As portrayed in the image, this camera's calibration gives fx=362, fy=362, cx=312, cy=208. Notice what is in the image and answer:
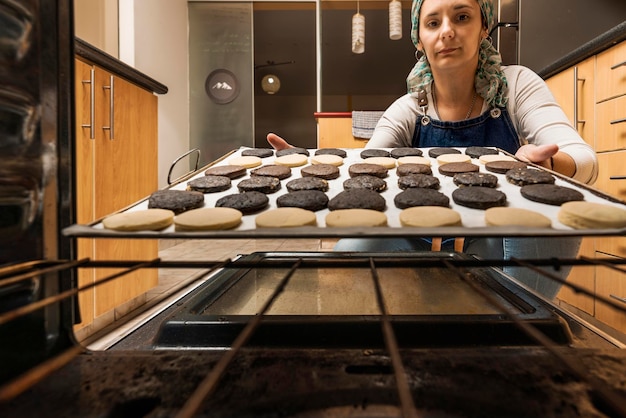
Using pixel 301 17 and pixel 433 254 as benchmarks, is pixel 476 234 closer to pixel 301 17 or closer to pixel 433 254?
pixel 433 254

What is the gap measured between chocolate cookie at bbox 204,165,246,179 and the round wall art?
2.97m

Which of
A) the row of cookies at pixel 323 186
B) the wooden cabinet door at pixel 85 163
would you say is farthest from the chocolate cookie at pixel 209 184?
the wooden cabinet door at pixel 85 163

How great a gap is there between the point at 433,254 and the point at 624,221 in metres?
0.39

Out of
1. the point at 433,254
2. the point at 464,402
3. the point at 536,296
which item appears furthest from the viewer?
the point at 433,254

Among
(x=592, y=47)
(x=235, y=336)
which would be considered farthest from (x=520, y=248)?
(x=592, y=47)

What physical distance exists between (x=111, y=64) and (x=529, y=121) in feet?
5.16

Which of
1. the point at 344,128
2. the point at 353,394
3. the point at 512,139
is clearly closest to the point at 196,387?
the point at 353,394

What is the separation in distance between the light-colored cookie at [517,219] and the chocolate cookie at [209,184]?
0.44m

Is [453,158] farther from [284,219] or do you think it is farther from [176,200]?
[176,200]

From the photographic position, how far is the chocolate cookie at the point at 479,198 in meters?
0.57

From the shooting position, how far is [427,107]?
1.29m

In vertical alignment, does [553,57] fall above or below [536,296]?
above

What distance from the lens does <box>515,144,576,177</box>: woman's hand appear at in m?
0.73

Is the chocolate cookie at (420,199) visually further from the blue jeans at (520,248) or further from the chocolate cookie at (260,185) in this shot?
the blue jeans at (520,248)
